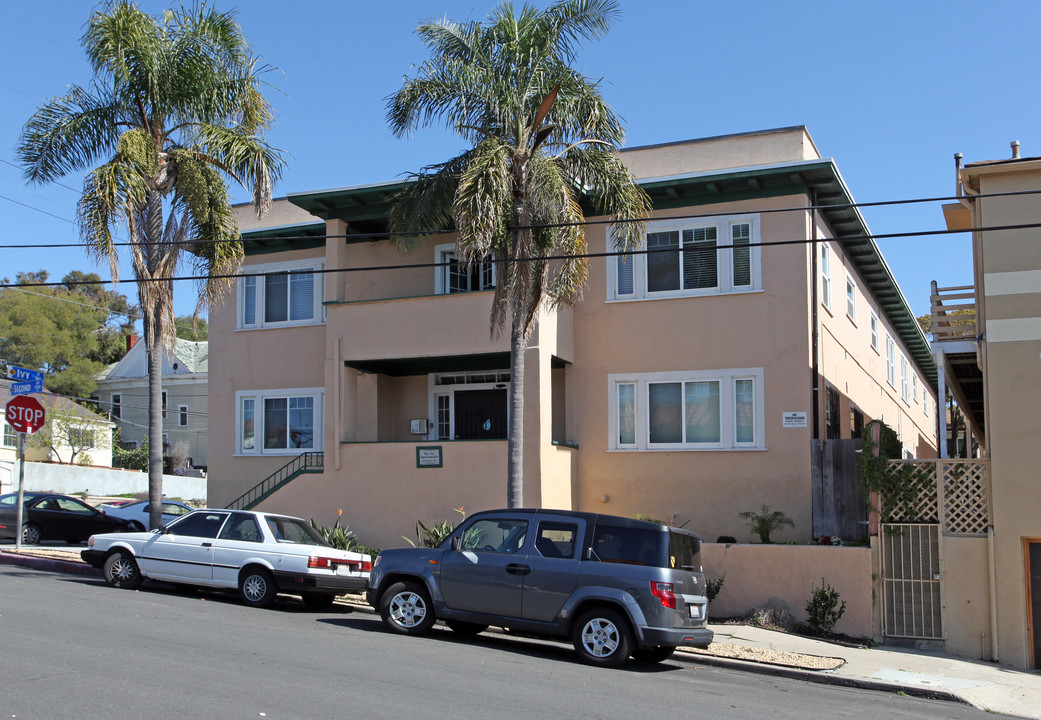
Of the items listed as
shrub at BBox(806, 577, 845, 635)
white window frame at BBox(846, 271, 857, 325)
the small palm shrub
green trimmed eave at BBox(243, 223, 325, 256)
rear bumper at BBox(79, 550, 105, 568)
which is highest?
green trimmed eave at BBox(243, 223, 325, 256)

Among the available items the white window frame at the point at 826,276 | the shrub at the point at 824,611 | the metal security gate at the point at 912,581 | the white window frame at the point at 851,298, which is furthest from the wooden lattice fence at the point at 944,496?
the white window frame at the point at 851,298

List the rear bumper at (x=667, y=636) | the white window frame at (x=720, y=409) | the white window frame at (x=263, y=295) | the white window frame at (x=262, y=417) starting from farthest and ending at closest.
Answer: the white window frame at (x=263, y=295), the white window frame at (x=262, y=417), the white window frame at (x=720, y=409), the rear bumper at (x=667, y=636)

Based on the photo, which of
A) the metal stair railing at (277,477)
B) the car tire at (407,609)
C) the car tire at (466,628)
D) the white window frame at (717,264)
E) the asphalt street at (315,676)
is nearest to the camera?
the asphalt street at (315,676)

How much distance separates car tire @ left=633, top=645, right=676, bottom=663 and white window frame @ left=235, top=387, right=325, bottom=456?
1068 centimetres

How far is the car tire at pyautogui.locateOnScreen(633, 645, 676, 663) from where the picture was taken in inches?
453

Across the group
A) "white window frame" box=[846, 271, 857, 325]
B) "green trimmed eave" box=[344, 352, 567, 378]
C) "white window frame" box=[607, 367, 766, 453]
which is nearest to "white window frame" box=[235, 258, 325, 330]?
"green trimmed eave" box=[344, 352, 567, 378]

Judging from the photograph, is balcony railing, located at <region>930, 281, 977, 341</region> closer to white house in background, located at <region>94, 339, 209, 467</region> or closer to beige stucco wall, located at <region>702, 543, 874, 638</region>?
beige stucco wall, located at <region>702, 543, 874, 638</region>

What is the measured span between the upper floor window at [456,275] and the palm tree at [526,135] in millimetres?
4340

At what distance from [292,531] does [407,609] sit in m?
3.25

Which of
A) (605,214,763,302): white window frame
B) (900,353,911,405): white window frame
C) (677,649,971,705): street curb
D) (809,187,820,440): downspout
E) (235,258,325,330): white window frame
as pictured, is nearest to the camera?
(677,649,971,705): street curb

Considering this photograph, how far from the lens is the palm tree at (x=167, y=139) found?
17.4m

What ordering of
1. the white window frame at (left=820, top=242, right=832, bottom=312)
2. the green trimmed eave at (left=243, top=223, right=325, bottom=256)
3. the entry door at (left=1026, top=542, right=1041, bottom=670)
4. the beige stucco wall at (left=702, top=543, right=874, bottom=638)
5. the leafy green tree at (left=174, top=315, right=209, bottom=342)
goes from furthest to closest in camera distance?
1. the leafy green tree at (left=174, top=315, right=209, bottom=342)
2. the green trimmed eave at (left=243, top=223, right=325, bottom=256)
3. the white window frame at (left=820, top=242, right=832, bottom=312)
4. the beige stucco wall at (left=702, top=543, right=874, bottom=638)
5. the entry door at (left=1026, top=542, right=1041, bottom=670)

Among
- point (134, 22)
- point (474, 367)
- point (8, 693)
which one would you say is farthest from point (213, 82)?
point (8, 693)

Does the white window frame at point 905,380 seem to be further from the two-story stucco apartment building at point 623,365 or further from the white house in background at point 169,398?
the white house in background at point 169,398
